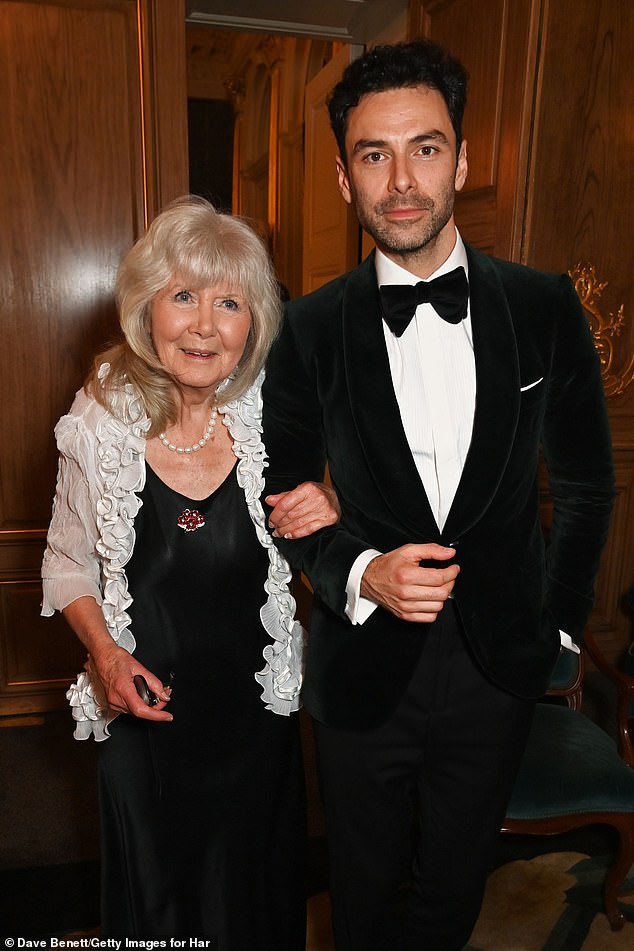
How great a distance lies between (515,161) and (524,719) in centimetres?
236

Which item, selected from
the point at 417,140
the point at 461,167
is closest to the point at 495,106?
the point at 461,167

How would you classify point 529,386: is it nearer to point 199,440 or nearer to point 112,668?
point 199,440

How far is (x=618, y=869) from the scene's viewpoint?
2.25 meters

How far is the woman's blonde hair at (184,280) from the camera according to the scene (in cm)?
156

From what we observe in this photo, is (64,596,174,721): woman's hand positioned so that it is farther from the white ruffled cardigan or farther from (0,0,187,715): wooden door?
(0,0,187,715): wooden door

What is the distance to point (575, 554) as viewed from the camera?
1.70 m

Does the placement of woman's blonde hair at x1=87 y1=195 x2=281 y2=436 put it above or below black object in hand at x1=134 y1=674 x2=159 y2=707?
above

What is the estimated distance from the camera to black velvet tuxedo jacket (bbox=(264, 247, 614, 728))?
151 centimetres

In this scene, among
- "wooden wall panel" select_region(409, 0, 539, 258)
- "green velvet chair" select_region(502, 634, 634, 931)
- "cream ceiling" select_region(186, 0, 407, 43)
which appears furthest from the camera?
"cream ceiling" select_region(186, 0, 407, 43)

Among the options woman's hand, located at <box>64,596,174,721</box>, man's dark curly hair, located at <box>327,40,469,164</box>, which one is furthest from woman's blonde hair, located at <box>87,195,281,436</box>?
woman's hand, located at <box>64,596,174,721</box>

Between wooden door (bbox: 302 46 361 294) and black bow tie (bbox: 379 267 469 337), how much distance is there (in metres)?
2.99

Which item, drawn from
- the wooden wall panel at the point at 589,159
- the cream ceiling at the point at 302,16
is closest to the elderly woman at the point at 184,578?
the wooden wall panel at the point at 589,159

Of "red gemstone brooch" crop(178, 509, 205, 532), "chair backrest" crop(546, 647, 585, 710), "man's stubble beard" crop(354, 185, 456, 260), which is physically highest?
"man's stubble beard" crop(354, 185, 456, 260)

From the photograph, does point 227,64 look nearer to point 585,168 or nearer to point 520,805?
point 585,168
